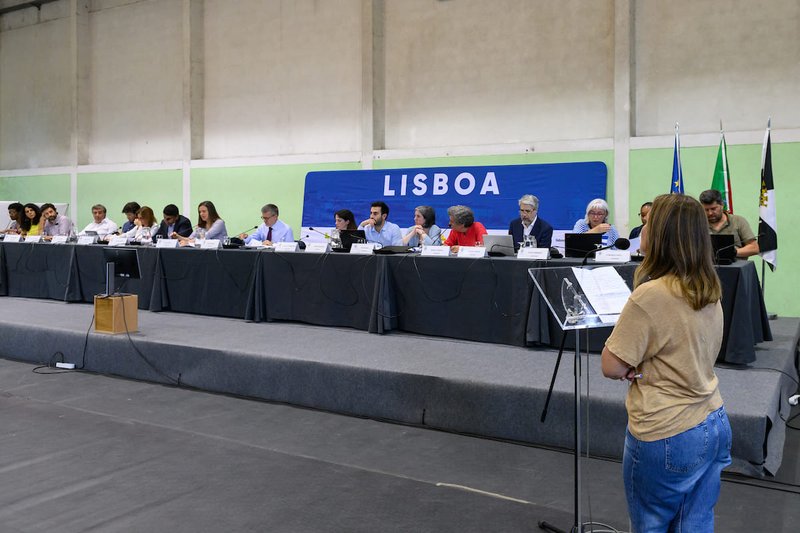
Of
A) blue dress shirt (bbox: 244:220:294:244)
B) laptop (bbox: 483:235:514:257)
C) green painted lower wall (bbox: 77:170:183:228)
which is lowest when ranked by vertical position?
laptop (bbox: 483:235:514:257)

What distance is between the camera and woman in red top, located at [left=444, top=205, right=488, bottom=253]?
4949mm

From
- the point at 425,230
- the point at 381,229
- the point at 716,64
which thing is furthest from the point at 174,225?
the point at 716,64

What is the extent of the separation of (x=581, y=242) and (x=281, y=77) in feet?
19.0

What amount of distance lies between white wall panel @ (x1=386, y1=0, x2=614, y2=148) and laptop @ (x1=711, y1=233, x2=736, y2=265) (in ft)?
11.1

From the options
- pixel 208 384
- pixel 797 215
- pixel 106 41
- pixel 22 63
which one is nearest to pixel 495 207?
pixel 797 215

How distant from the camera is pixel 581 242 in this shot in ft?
13.4

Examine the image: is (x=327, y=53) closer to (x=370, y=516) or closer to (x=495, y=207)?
(x=495, y=207)

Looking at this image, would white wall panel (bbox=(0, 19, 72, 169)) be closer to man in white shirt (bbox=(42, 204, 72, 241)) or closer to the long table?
man in white shirt (bbox=(42, 204, 72, 241))

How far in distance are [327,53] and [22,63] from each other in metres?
5.85

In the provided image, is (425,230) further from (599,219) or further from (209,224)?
(209,224)

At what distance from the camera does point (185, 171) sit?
9477 mm

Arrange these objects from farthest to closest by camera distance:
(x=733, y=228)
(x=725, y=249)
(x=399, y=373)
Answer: (x=733, y=228) → (x=725, y=249) → (x=399, y=373)

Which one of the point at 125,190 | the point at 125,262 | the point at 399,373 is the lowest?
the point at 399,373

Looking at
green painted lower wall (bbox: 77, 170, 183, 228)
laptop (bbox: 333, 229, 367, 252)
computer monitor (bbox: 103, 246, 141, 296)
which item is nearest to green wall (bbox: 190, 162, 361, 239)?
green painted lower wall (bbox: 77, 170, 183, 228)
